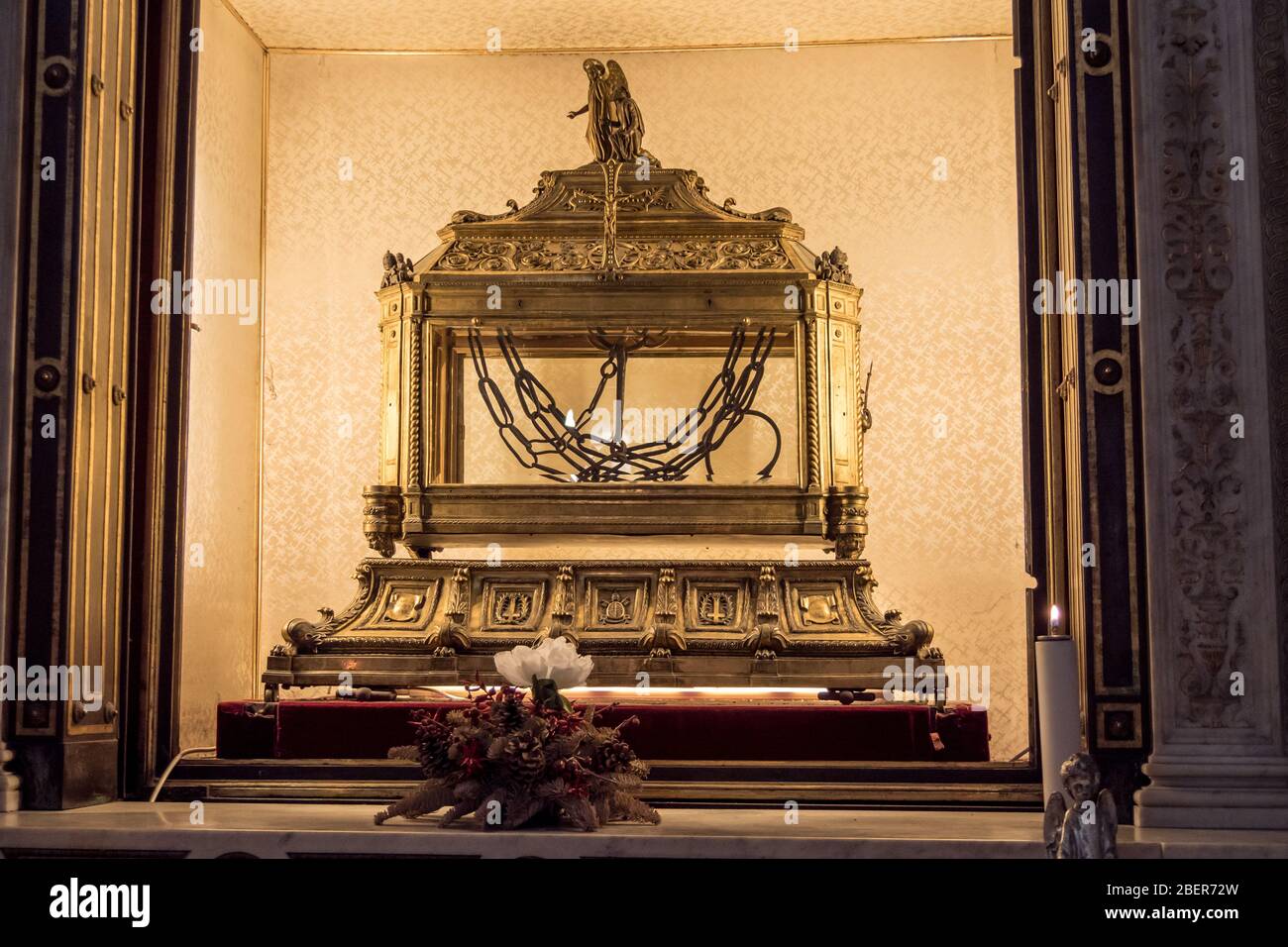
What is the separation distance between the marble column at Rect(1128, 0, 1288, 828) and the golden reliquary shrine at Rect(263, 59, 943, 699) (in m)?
1.36

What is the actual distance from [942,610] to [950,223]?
1483 millimetres

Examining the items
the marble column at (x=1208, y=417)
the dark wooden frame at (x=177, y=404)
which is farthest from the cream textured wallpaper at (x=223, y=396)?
the marble column at (x=1208, y=417)

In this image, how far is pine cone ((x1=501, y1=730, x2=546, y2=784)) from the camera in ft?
11.1

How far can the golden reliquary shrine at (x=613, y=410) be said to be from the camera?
5.13 meters

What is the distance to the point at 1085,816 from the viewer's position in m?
2.87

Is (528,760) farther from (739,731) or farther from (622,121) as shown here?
(622,121)

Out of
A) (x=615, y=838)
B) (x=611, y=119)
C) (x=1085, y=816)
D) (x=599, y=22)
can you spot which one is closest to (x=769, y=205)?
(x=599, y=22)

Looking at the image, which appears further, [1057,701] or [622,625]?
[622,625]

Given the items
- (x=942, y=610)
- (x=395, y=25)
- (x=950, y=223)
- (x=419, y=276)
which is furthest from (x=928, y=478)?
(x=395, y=25)

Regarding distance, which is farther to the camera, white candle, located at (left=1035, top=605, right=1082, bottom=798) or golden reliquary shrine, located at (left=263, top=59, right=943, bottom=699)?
golden reliquary shrine, located at (left=263, top=59, right=943, bottom=699)

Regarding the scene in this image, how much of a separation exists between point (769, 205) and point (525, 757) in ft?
11.7

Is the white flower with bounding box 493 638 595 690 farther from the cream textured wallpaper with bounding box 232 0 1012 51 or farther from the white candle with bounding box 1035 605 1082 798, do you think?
the cream textured wallpaper with bounding box 232 0 1012 51

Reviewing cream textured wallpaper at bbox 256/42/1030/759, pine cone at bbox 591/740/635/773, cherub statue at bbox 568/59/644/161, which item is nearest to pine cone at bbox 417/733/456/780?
pine cone at bbox 591/740/635/773

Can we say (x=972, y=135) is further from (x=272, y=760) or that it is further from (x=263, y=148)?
(x=272, y=760)
